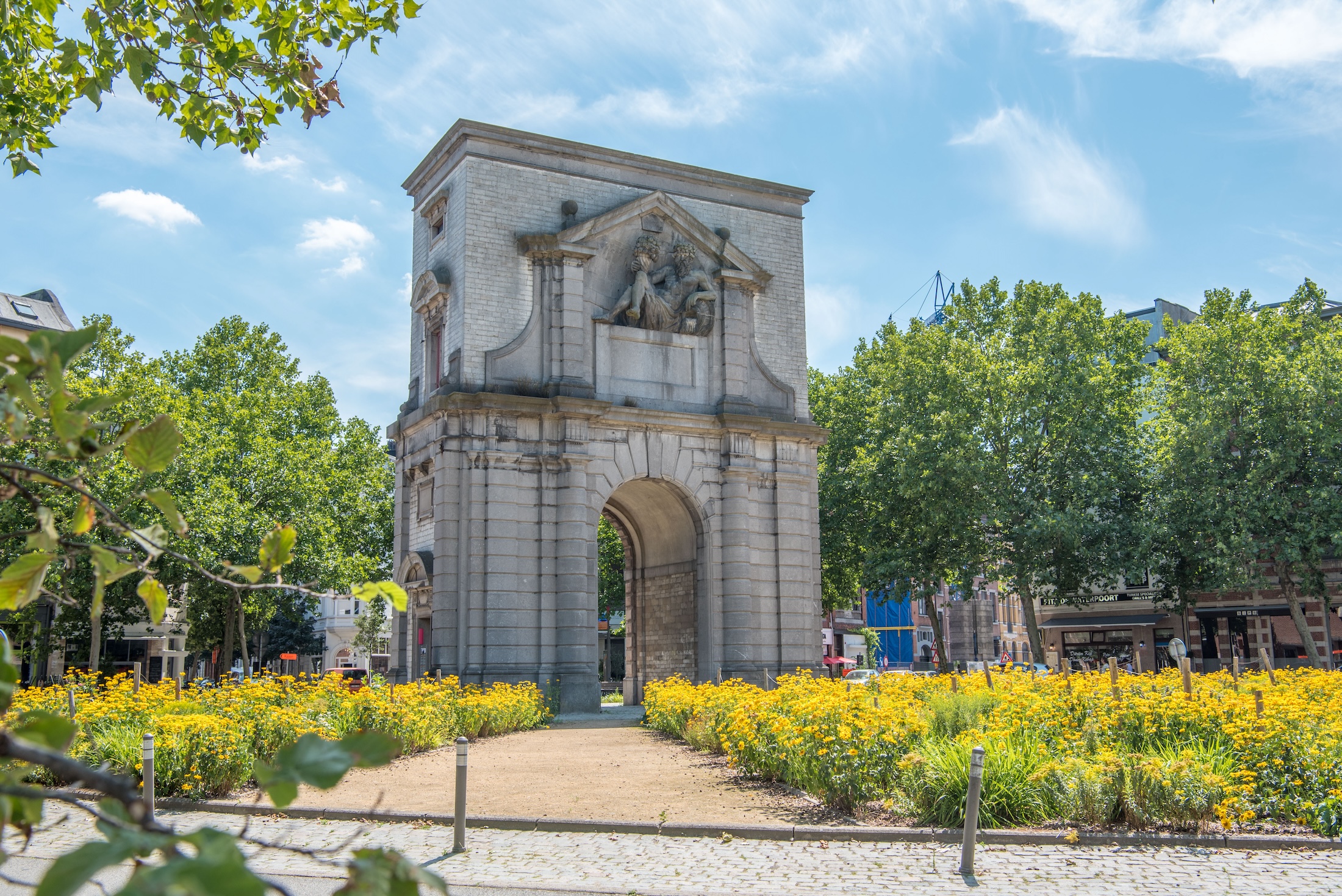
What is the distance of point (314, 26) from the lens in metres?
10.1

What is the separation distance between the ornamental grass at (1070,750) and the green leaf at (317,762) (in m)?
10.5

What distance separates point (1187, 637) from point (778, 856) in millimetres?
41721

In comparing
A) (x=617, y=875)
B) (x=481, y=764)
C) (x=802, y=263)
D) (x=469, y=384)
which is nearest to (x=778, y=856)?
(x=617, y=875)

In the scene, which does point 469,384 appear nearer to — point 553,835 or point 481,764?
point 481,764

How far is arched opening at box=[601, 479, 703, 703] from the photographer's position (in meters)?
31.3

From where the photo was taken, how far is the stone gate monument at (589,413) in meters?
27.6

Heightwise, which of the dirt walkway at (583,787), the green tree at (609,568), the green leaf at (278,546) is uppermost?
the green tree at (609,568)

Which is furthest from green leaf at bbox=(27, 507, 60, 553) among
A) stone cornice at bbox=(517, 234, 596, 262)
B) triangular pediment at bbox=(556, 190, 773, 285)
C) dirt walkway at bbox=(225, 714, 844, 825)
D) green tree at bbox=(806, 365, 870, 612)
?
green tree at bbox=(806, 365, 870, 612)

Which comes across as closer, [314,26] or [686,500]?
[314,26]

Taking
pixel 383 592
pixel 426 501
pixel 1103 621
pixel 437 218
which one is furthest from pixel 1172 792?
pixel 1103 621

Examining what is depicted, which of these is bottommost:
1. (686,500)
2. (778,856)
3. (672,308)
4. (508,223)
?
(778,856)

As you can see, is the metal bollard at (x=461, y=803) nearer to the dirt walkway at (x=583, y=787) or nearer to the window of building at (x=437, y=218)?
the dirt walkway at (x=583, y=787)

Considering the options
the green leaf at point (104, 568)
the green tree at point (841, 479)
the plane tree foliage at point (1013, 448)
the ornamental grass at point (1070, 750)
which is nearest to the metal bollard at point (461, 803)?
the ornamental grass at point (1070, 750)

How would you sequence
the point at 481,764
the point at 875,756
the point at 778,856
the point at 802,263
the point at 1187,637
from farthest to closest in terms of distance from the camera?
the point at 1187,637
the point at 802,263
the point at 481,764
the point at 875,756
the point at 778,856
